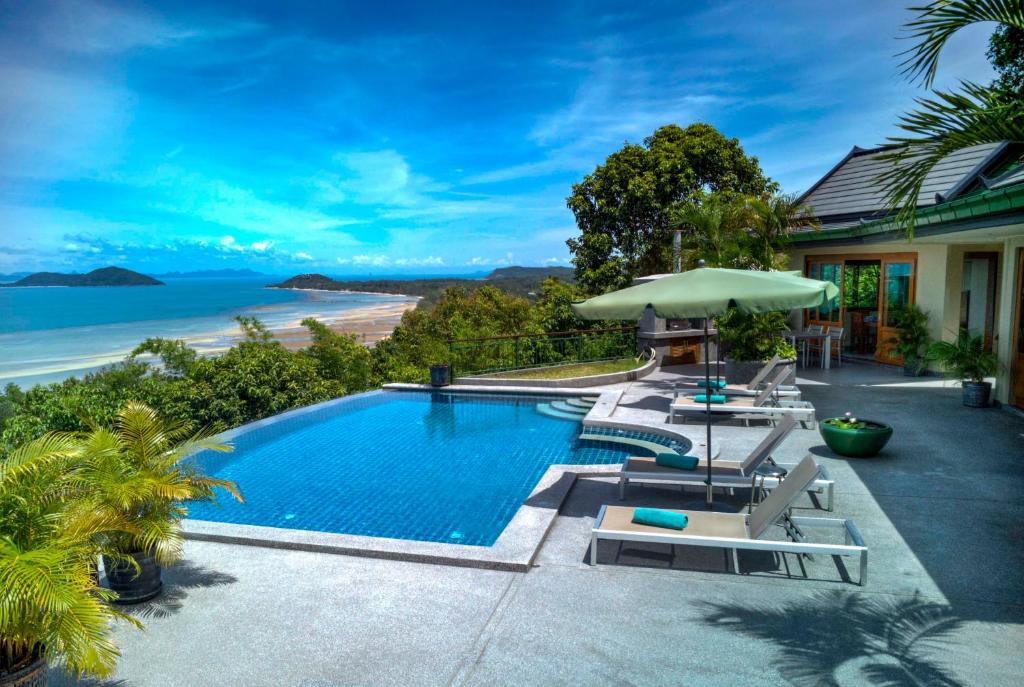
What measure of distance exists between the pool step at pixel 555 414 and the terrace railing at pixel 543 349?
3.39m

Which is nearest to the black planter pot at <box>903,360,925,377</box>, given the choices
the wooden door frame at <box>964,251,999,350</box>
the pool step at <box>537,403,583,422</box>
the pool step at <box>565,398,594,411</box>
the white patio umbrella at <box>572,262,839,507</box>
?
the wooden door frame at <box>964,251,999,350</box>

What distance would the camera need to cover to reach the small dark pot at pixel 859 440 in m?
7.64

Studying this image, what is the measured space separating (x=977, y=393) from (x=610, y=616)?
976 centimetres

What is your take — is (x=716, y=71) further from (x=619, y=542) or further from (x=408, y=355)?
(x=619, y=542)

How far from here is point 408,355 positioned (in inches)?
848

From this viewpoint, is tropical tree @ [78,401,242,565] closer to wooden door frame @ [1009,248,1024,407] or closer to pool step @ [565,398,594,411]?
pool step @ [565,398,594,411]

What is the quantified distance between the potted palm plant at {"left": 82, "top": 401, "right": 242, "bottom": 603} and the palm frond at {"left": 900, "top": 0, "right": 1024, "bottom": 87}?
21.8ft

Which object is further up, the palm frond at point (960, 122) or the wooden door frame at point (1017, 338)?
A: the palm frond at point (960, 122)

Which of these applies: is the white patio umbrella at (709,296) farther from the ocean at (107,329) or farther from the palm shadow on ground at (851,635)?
the ocean at (107,329)

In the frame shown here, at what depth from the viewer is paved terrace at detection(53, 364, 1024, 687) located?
3.64 meters

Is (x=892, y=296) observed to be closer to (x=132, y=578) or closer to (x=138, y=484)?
(x=138, y=484)

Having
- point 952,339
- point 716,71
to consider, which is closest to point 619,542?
point 952,339

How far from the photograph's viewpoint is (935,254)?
13.9 metres

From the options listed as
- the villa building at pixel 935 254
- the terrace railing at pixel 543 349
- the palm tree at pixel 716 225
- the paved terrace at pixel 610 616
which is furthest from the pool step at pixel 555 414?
Answer: the villa building at pixel 935 254
